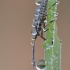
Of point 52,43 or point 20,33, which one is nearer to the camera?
point 52,43

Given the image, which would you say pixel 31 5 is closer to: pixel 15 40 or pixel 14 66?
pixel 15 40

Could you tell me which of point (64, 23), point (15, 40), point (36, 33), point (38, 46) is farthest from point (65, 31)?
point (36, 33)

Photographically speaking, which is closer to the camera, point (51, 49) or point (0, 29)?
point (51, 49)

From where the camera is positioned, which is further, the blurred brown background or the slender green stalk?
the blurred brown background

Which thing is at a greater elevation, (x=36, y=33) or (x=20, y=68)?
(x=36, y=33)
